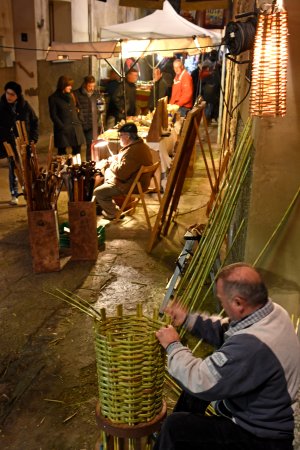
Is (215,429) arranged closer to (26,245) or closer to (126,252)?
(126,252)

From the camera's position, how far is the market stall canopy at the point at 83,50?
9.45m

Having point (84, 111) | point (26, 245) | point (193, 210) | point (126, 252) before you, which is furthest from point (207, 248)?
point (84, 111)

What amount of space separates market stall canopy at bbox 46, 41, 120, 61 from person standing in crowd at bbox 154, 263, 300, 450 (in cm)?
772

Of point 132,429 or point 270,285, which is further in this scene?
point 270,285

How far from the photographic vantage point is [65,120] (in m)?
9.77

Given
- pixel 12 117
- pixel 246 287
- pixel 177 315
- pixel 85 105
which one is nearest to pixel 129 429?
pixel 177 315

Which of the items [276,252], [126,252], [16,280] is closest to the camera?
[276,252]

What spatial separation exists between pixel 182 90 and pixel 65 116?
13.8 ft

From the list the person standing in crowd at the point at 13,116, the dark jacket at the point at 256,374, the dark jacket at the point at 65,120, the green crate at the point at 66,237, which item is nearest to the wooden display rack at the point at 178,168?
the green crate at the point at 66,237

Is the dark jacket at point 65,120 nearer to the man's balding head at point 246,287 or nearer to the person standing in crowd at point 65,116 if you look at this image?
the person standing in crowd at point 65,116

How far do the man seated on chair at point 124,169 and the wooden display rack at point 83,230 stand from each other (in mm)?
1419

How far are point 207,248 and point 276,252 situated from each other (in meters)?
0.60

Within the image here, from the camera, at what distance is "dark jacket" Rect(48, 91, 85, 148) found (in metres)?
9.62

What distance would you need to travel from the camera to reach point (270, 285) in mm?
4676
